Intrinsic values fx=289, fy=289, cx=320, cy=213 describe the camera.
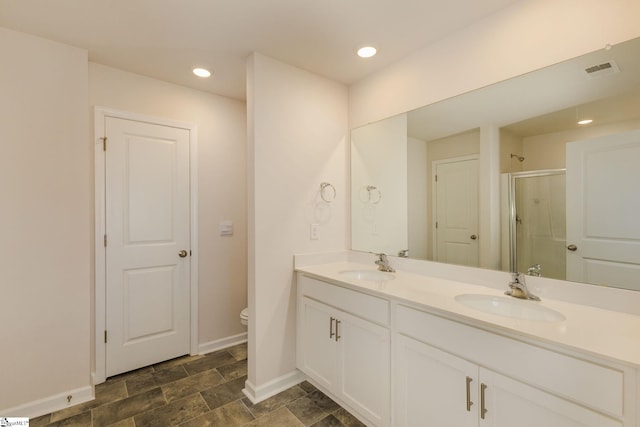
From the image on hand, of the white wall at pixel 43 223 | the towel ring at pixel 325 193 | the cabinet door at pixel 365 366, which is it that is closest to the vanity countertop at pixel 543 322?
the cabinet door at pixel 365 366

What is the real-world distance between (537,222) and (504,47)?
100 centimetres

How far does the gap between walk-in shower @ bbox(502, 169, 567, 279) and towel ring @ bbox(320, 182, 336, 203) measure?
1.25m

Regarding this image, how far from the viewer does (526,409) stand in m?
1.08

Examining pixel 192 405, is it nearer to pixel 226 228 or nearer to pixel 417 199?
pixel 226 228

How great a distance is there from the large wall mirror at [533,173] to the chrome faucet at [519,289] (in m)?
0.08

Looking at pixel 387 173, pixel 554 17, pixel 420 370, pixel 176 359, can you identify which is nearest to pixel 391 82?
pixel 387 173

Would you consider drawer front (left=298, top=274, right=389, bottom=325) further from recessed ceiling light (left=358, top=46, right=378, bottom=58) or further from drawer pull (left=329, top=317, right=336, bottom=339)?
recessed ceiling light (left=358, top=46, right=378, bottom=58)

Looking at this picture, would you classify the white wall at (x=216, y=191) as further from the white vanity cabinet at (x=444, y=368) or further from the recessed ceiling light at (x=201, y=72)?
the white vanity cabinet at (x=444, y=368)

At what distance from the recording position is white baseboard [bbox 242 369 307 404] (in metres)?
2.02

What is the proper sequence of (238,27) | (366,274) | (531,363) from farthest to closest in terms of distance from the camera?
(366,274) < (238,27) < (531,363)

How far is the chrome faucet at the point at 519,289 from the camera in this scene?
1.48 m

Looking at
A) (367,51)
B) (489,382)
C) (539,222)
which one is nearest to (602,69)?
(539,222)

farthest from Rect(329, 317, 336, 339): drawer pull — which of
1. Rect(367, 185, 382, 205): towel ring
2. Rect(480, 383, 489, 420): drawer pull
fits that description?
Rect(367, 185, 382, 205): towel ring

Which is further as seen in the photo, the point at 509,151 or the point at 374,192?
the point at 374,192
